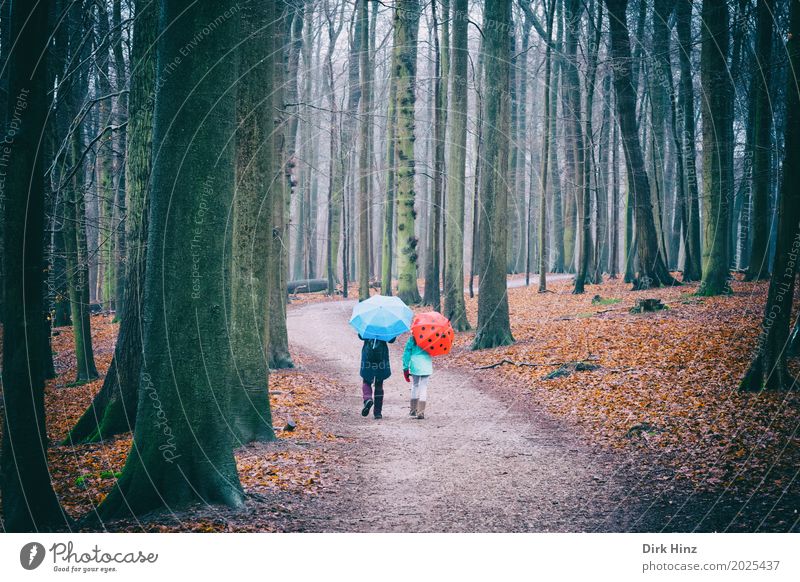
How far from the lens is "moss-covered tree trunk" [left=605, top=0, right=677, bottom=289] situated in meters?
20.3

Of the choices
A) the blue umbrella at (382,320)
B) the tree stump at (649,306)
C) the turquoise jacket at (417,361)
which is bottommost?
the turquoise jacket at (417,361)

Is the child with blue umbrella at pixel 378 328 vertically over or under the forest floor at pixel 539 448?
over

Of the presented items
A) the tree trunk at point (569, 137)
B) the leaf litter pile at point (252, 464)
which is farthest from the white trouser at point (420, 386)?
the tree trunk at point (569, 137)

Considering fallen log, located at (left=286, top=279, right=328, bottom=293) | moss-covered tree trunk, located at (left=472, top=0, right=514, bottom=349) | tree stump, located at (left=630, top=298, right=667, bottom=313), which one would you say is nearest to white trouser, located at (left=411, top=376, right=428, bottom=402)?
moss-covered tree trunk, located at (left=472, top=0, right=514, bottom=349)

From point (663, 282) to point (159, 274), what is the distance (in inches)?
764

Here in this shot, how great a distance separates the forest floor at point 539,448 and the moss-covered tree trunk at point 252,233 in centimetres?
66

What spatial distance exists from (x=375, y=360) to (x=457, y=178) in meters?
10.5

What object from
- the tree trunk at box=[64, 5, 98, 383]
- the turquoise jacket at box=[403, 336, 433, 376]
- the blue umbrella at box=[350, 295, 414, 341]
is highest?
the tree trunk at box=[64, 5, 98, 383]

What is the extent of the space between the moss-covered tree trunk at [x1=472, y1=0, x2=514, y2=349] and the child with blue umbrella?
5.99m

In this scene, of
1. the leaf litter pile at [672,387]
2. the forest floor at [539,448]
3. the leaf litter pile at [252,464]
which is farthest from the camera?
the leaf litter pile at [672,387]

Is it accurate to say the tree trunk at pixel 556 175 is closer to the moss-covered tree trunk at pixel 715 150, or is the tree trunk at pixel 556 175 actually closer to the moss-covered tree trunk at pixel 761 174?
the moss-covered tree trunk at pixel 715 150

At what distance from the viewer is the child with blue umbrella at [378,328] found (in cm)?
980
